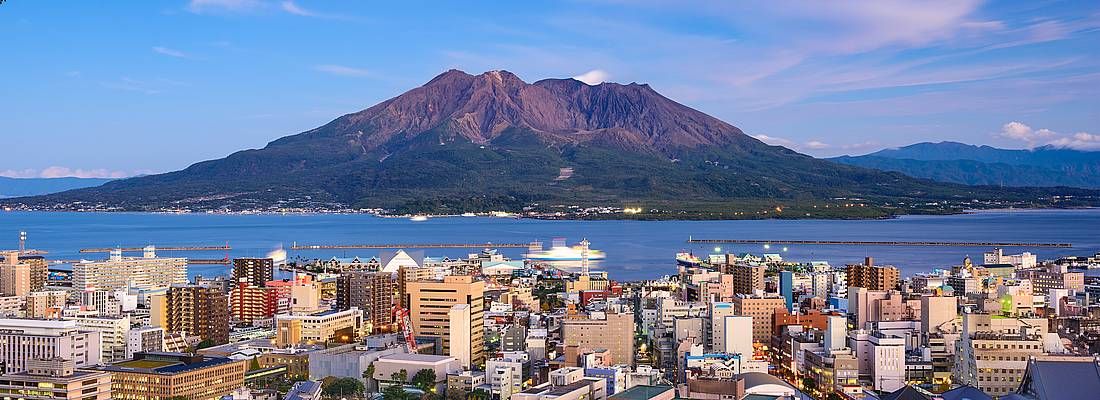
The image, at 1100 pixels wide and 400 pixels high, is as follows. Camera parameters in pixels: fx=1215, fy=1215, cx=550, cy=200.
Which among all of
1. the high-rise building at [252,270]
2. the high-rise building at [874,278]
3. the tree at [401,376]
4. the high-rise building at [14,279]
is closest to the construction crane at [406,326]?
the tree at [401,376]

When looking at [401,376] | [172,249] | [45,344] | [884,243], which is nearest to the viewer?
[401,376]

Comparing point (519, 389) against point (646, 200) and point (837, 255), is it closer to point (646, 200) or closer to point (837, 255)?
point (837, 255)

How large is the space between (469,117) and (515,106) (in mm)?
4716

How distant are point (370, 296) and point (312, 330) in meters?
2.41

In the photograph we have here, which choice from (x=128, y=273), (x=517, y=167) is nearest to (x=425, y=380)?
(x=128, y=273)

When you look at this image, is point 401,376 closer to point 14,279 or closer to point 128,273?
point 14,279

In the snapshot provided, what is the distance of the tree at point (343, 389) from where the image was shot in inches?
440

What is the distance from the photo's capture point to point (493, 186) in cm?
6362

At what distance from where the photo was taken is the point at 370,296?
17062mm

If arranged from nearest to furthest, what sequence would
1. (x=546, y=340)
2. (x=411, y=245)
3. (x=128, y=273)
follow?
(x=546, y=340) < (x=128, y=273) < (x=411, y=245)

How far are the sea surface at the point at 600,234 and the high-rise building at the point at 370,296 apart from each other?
954 cm

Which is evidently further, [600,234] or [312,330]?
[600,234]

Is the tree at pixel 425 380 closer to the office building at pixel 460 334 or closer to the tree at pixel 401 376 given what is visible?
the tree at pixel 401 376

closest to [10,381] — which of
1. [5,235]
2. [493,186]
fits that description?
[5,235]
